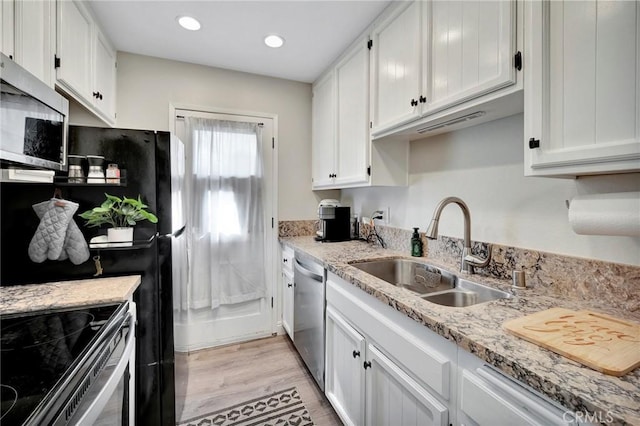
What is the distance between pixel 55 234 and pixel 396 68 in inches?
79.1

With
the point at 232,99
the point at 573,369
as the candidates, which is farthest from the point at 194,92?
the point at 573,369

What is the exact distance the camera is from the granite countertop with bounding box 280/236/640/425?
1.75 feet

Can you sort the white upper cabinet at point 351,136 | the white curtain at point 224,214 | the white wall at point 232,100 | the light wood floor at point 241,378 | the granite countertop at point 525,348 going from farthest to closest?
the white curtain at point 224,214, the white wall at point 232,100, the white upper cabinet at point 351,136, the light wood floor at point 241,378, the granite countertop at point 525,348

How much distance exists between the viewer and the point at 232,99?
2582 millimetres

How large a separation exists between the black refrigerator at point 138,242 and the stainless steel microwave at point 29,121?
375 millimetres

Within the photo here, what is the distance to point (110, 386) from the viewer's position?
93 cm

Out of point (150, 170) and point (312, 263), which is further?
point (312, 263)

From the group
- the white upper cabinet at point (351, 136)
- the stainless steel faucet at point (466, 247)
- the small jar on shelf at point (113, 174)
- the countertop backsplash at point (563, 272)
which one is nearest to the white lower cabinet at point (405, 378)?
the stainless steel faucet at point (466, 247)

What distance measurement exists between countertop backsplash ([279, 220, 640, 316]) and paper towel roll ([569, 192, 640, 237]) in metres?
0.25

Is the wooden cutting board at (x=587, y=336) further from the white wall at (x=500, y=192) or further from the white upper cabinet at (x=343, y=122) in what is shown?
the white upper cabinet at (x=343, y=122)

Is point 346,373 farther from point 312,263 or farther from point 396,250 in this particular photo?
point 396,250

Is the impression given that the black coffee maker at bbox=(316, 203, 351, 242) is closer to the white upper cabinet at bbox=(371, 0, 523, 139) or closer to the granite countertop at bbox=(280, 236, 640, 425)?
the white upper cabinet at bbox=(371, 0, 523, 139)

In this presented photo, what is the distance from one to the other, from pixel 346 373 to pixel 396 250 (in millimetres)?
959

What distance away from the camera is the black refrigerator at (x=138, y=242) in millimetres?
1358
